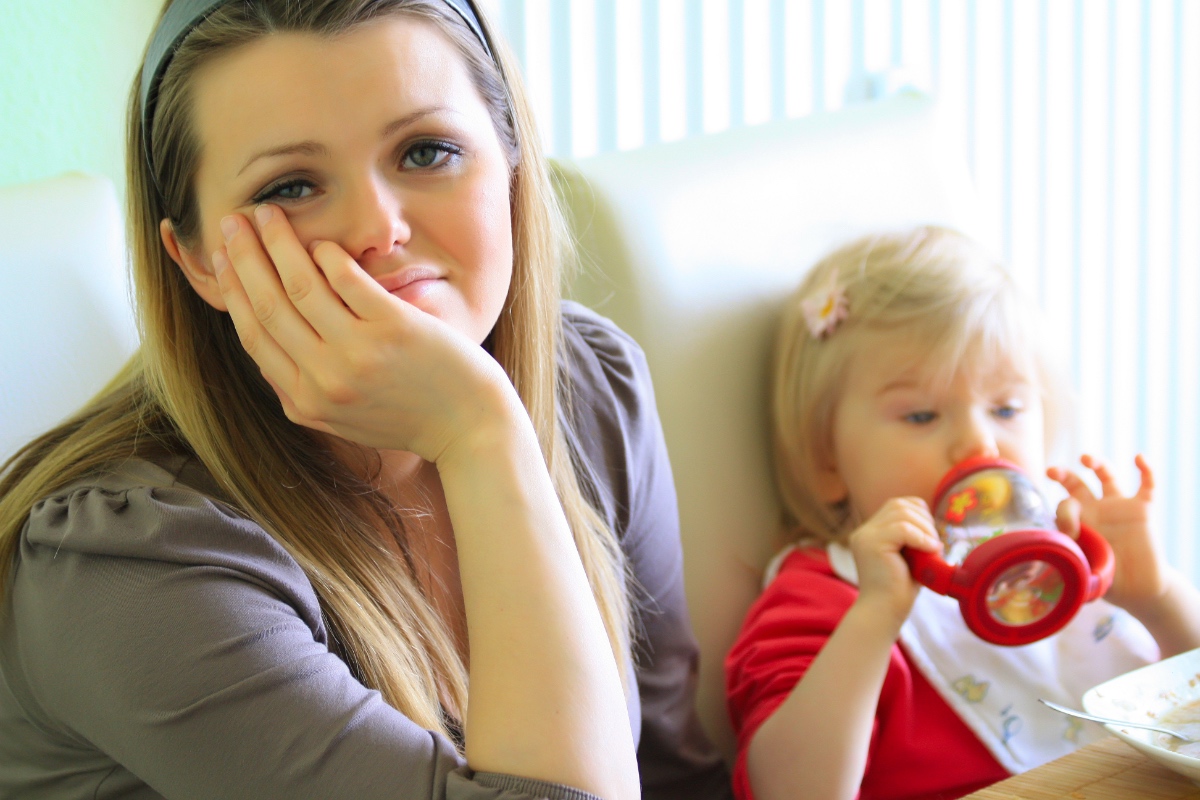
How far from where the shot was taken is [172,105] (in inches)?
32.1

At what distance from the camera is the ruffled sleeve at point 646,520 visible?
3.70 ft

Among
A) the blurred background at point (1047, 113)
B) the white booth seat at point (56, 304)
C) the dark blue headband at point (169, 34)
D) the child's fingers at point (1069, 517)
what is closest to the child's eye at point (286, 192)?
the dark blue headband at point (169, 34)

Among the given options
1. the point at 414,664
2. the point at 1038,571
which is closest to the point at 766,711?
the point at 1038,571

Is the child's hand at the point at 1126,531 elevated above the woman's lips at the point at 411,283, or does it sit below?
below

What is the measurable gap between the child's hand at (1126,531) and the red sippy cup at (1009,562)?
50 millimetres

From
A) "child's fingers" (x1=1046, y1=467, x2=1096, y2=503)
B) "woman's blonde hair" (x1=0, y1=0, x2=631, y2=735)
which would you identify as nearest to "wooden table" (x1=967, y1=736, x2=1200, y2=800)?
"woman's blonde hair" (x1=0, y1=0, x2=631, y2=735)

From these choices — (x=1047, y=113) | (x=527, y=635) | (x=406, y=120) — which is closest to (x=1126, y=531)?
(x=527, y=635)

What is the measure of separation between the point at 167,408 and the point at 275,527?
14cm

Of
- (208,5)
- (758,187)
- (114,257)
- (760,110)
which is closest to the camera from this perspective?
(208,5)

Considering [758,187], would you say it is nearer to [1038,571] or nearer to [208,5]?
[1038,571]

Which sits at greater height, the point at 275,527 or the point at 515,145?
the point at 515,145

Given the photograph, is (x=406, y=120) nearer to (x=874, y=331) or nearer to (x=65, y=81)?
(x=874, y=331)

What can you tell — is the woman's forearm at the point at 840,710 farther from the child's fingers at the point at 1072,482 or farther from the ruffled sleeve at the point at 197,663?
the ruffled sleeve at the point at 197,663

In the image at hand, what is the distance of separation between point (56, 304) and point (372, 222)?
0.38m
